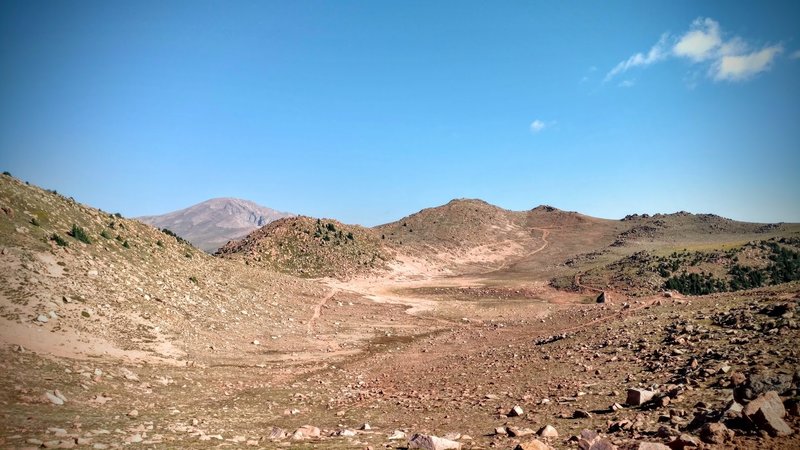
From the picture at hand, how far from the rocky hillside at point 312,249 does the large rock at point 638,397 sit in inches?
1817

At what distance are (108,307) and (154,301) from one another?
313cm

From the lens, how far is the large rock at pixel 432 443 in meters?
8.05

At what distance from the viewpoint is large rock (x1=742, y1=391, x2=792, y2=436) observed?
23.7 ft

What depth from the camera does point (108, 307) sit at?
2041 cm

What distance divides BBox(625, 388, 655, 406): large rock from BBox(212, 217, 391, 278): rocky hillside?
4615 cm

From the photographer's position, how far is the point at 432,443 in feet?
26.5

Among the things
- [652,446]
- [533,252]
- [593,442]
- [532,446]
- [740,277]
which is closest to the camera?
[652,446]

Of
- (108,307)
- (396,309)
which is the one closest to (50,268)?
(108,307)

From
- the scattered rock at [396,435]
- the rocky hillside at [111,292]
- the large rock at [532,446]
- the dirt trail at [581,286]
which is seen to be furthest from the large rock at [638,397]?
the dirt trail at [581,286]

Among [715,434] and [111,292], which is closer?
[715,434]

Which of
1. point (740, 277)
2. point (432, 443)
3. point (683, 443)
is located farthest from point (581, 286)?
point (432, 443)

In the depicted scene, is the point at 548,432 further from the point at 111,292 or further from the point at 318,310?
the point at 318,310

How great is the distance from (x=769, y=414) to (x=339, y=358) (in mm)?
18215

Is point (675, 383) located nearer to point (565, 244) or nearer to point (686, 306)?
point (686, 306)
